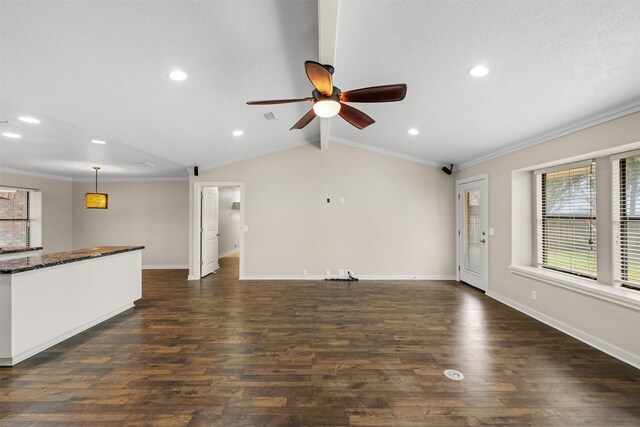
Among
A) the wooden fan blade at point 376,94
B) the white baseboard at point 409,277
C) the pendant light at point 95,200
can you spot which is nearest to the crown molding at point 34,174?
the pendant light at point 95,200

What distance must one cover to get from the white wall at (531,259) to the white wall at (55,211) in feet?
32.4

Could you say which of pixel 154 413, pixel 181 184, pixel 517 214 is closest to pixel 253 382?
pixel 154 413

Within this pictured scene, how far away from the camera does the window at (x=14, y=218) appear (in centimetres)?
620

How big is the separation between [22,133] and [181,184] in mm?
3754

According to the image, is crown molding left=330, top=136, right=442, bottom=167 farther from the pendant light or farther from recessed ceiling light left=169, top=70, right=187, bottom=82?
the pendant light

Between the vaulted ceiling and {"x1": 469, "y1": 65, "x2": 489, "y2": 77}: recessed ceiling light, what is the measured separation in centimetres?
6

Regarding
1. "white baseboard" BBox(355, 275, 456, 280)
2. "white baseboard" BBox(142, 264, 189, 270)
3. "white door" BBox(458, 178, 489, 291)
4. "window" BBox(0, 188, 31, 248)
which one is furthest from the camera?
"white baseboard" BBox(142, 264, 189, 270)

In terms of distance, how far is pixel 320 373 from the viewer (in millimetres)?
2334

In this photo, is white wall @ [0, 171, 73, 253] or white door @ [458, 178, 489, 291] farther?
white wall @ [0, 171, 73, 253]

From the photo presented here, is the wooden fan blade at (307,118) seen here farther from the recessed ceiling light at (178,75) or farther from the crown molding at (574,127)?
the crown molding at (574,127)

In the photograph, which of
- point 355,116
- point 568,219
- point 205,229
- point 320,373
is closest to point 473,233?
point 568,219

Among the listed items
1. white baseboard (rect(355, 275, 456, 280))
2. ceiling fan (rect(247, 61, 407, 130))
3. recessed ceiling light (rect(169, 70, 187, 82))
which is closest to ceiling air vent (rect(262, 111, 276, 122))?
recessed ceiling light (rect(169, 70, 187, 82))

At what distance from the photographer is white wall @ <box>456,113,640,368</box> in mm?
2576

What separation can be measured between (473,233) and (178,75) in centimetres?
538
